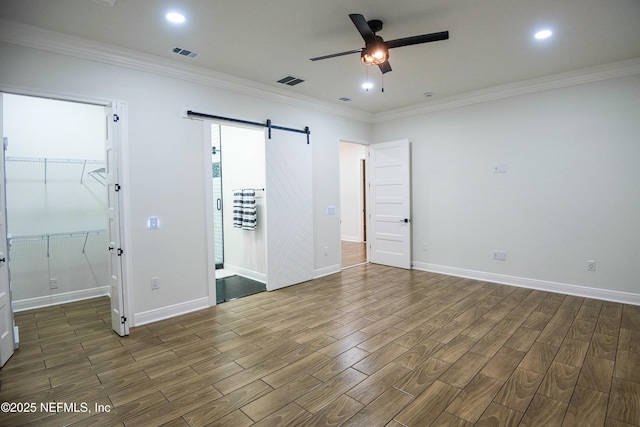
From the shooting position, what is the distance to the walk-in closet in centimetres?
418

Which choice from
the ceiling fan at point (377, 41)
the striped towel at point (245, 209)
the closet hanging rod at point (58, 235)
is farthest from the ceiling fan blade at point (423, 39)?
the closet hanging rod at point (58, 235)

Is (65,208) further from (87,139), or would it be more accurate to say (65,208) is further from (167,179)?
(167,179)

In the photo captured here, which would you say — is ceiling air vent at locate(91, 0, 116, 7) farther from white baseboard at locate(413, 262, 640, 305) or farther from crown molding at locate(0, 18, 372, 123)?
white baseboard at locate(413, 262, 640, 305)

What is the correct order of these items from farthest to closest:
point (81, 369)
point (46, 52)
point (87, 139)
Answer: point (87, 139), point (46, 52), point (81, 369)

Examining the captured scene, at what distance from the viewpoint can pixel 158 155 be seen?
3.76m

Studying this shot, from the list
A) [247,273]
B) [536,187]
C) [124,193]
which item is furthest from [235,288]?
[536,187]

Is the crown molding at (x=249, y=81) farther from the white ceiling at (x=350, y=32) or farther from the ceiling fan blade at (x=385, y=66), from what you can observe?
the ceiling fan blade at (x=385, y=66)

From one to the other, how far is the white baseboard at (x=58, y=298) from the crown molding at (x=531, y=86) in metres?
5.72

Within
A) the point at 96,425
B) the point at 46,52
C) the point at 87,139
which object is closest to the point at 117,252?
the point at 96,425

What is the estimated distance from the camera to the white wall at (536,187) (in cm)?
414

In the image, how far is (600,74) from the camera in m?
4.19

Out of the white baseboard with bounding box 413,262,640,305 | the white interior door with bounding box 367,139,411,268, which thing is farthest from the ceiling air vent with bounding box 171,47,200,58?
the white baseboard with bounding box 413,262,640,305

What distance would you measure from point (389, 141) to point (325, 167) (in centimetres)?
148

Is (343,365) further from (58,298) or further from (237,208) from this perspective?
(58,298)
